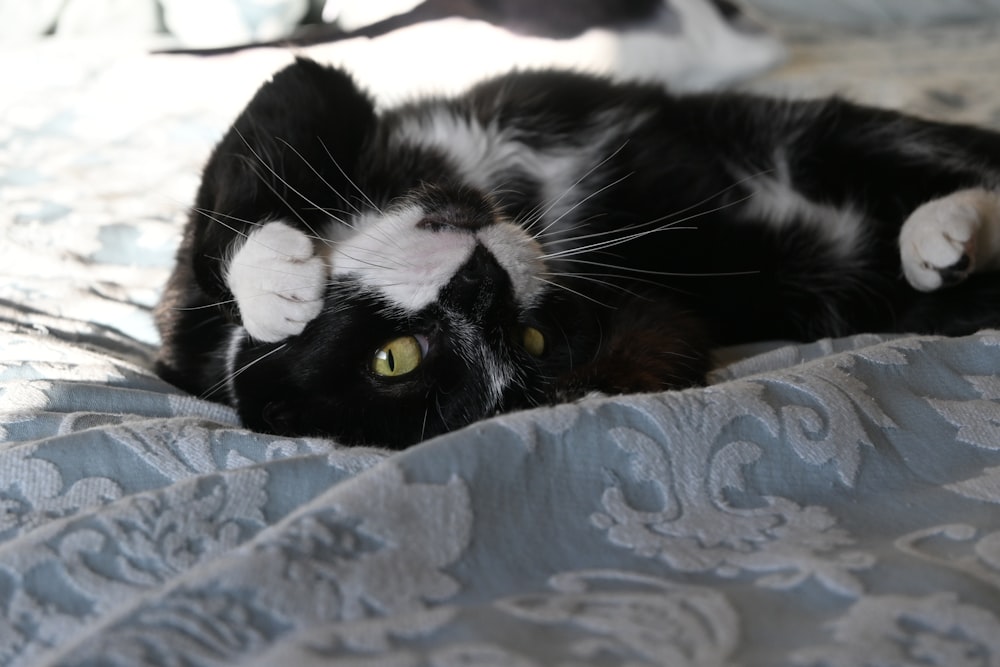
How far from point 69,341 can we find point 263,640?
0.81m

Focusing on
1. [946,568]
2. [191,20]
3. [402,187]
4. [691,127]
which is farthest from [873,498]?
[191,20]

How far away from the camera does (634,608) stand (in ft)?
1.73

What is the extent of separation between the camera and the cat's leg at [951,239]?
1174 millimetres

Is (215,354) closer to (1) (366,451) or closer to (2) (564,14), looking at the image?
(1) (366,451)

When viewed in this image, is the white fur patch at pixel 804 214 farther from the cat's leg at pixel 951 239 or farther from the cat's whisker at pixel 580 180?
the cat's whisker at pixel 580 180

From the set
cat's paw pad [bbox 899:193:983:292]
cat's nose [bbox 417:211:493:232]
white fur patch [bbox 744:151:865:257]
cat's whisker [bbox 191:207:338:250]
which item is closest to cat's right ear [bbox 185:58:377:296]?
cat's whisker [bbox 191:207:338:250]

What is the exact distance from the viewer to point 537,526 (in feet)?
2.06

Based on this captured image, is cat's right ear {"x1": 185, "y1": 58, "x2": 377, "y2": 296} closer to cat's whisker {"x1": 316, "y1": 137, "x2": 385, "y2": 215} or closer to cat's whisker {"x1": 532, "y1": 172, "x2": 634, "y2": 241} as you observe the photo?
cat's whisker {"x1": 316, "y1": 137, "x2": 385, "y2": 215}

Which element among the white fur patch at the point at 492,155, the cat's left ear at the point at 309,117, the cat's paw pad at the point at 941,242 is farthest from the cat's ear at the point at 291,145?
the cat's paw pad at the point at 941,242

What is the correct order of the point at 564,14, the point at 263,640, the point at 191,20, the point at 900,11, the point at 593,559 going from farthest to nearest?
the point at 900,11 < the point at 191,20 < the point at 564,14 < the point at 593,559 < the point at 263,640

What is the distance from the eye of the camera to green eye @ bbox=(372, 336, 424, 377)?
39.9 inches

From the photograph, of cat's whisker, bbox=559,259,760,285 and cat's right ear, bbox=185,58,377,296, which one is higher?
cat's right ear, bbox=185,58,377,296

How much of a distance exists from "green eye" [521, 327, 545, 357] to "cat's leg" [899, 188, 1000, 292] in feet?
1.74

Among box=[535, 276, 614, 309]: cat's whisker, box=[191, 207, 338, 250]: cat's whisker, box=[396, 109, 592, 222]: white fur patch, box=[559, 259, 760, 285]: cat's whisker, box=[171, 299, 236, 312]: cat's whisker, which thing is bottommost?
box=[171, 299, 236, 312]: cat's whisker
